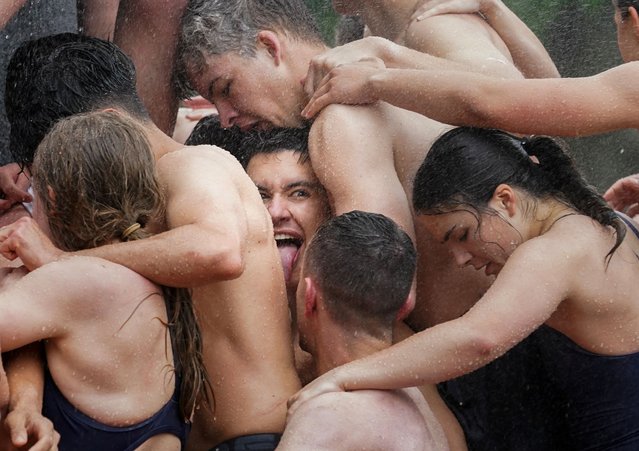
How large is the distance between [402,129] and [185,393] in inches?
49.2

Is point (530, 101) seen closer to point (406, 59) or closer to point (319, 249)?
point (406, 59)

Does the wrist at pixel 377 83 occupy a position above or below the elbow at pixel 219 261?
above

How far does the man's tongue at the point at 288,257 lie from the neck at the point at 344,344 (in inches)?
28.2

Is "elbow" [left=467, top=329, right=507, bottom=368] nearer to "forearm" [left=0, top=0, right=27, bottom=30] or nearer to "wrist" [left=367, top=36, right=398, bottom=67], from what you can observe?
"wrist" [left=367, top=36, right=398, bottom=67]

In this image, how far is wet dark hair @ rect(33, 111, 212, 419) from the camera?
3.43m

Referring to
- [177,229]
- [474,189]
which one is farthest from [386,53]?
[177,229]

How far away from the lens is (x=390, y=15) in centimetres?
475

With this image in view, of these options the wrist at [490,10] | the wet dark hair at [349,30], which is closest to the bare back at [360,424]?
the wrist at [490,10]

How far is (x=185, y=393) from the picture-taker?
3.53 metres

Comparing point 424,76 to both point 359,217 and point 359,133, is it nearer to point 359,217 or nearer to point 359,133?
point 359,133

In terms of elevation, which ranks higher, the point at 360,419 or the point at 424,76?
the point at 424,76

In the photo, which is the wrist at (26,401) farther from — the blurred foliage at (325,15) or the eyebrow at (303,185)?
the blurred foliage at (325,15)

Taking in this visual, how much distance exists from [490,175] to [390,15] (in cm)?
108

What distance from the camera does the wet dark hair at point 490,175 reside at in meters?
3.90
